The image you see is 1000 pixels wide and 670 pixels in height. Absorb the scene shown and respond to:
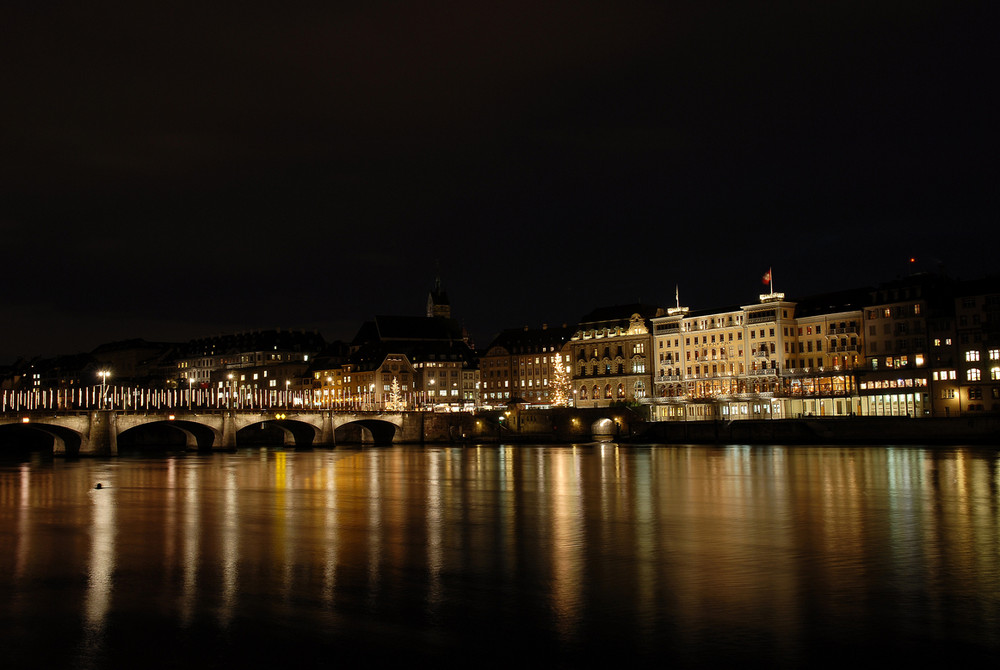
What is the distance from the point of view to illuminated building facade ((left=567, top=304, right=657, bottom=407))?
127875mm

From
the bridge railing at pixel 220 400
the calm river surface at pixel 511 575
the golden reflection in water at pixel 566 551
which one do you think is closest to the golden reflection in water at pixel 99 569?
the calm river surface at pixel 511 575

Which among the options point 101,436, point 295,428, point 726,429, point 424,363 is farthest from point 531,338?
point 101,436

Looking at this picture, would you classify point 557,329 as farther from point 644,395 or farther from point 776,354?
point 776,354

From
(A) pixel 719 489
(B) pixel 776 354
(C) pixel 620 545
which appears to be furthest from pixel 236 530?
(B) pixel 776 354

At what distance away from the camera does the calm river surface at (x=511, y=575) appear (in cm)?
1595

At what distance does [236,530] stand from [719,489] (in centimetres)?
2212

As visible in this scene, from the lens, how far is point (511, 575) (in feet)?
72.9

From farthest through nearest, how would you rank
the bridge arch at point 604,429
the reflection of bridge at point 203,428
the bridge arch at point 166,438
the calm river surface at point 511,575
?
1. the bridge arch at point 604,429
2. the bridge arch at point 166,438
3. the reflection of bridge at point 203,428
4. the calm river surface at point 511,575

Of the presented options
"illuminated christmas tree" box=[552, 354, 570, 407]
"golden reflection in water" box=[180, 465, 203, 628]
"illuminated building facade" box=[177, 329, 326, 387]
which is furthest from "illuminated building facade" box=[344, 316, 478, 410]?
"golden reflection in water" box=[180, 465, 203, 628]

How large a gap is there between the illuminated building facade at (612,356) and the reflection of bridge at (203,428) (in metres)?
25.6

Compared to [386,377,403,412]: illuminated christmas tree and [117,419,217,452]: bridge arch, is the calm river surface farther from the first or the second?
[386,377,403,412]: illuminated christmas tree

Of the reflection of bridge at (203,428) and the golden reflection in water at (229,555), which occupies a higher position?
the reflection of bridge at (203,428)

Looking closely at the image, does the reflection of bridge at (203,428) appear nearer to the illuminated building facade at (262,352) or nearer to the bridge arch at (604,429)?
the bridge arch at (604,429)

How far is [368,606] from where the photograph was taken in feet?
61.8
